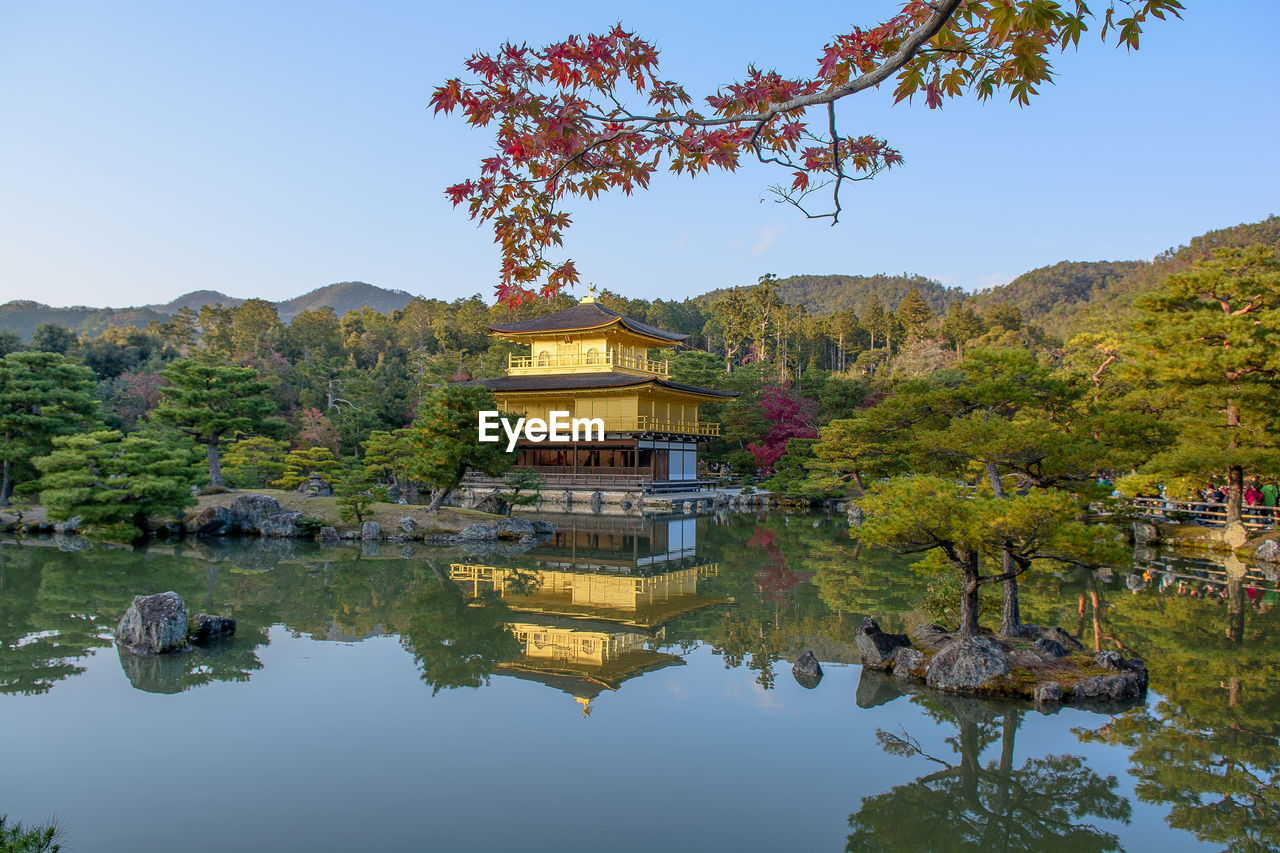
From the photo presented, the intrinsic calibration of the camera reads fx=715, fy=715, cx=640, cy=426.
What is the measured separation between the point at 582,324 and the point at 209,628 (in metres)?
19.0

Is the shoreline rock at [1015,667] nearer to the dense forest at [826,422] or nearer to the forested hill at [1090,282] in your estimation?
the dense forest at [826,422]

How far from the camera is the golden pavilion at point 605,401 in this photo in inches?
926

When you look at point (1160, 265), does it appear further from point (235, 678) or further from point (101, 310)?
point (101, 310)

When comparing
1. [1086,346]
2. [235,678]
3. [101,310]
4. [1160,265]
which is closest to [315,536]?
[235,678]

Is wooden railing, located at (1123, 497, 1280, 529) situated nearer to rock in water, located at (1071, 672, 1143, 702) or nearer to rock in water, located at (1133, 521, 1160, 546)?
rock in water, located at (1133, 521, 1160, 546)

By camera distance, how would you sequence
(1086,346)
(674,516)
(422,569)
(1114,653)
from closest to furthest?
(1114,653), (422,569), (674,516), (1086,346)

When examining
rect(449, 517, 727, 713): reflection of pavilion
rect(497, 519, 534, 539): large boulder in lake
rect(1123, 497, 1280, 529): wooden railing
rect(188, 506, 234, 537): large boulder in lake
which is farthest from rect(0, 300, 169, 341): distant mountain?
rect(1123, 497, 1280, 529): wooden railing

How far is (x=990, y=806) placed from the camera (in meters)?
4.24

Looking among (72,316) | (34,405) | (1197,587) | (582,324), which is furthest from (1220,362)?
(72,316)

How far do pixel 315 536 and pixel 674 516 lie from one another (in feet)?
32.2

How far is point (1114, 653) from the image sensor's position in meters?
6.25

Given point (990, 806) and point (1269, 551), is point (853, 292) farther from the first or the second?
point (990, 806)

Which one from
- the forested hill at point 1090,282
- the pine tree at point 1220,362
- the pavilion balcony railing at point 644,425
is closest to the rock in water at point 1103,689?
the pine tree at point 1220,362

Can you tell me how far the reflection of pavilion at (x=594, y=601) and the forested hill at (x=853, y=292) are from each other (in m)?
75.6
